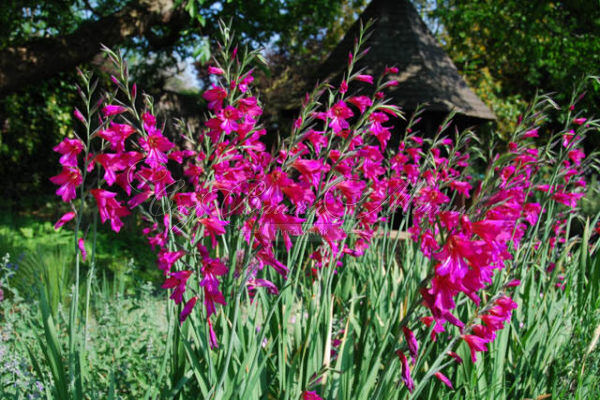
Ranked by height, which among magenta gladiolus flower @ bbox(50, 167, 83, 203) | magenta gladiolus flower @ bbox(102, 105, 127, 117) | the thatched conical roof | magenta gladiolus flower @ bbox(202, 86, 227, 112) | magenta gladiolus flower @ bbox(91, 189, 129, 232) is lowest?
magenta gladiolus flower @ bbox(91, 189, 129, 232)

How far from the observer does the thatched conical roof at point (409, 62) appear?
8531 millimetres

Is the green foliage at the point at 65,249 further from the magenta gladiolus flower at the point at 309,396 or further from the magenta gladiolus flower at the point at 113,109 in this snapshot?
the magenta gladiolus flower at the point at 309,396

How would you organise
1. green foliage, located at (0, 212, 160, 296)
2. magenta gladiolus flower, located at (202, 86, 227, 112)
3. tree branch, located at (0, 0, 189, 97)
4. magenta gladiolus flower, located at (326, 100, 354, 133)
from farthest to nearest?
tree branch, located at (0, 0, 189, 97) < green foliage, located at (0, 212, 160, 296) < magenta gladiolus flower, located at (326, 100, 354, 133) < magenta gladiolus flower, located at (202, 86, 227, 112)

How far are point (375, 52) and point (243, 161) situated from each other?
815 centimetres

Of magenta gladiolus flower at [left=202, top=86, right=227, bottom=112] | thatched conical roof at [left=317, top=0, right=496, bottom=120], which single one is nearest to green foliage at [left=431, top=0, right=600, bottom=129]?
thatched conical roof at [left=317, top=0, right=496, bottom=120]

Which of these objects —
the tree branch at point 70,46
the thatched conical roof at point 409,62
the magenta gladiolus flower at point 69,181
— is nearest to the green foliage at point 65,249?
the tree branch at point 70,46

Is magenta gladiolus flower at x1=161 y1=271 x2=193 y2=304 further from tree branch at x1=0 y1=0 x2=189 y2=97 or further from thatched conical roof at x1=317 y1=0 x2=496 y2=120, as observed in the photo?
thatched conical roof at x1=317 y1=0 x2=496 y2=120

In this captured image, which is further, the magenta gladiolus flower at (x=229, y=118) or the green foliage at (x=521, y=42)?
the green foliage at (x=521, y=42)

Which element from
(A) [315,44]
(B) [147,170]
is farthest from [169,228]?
(A) [315,44]

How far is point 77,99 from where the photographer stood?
9.95 m

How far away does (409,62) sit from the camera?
359 inches

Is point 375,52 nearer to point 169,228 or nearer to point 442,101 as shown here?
point 442,101

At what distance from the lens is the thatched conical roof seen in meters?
8.53

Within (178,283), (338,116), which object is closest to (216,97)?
(338,116)
